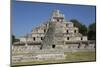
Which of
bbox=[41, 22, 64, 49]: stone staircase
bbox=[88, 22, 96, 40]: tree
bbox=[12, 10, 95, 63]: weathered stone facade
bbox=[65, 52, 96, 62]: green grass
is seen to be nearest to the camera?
bbox=[12, 10, 95, 63]: weathered stone facade

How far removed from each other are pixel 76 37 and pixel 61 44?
248 mm

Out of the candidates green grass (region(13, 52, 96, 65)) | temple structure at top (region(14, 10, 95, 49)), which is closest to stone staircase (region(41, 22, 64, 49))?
temple structure at top (region(14, 10, 95, 49))

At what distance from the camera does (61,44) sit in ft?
10.3

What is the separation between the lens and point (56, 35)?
3.12 meters

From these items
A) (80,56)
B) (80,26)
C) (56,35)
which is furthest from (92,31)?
(56,35)

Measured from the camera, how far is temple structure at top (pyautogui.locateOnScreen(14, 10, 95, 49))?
3008 millimetres

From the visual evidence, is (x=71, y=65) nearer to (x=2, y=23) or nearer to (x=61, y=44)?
(x=61, y=44)

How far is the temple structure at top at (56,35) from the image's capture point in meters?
3.01

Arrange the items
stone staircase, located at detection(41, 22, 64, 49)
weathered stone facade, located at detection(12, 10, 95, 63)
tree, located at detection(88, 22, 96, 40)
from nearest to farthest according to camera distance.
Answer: weathered stone facade, located at detection(12, 10, 95, 63)
stone staircase, located at detection(41, 22, 64, 49)
tree, located at detection(88, 22, 96, 40)

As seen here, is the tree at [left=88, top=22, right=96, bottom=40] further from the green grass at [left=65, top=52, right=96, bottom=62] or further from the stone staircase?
the stone staircase

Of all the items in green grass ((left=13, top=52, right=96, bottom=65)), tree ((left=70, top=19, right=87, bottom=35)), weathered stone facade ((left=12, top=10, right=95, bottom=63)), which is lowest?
green grass ((left=13, top=52, right=96, bottom=65))

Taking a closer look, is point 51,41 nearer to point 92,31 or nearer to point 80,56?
point 80,56

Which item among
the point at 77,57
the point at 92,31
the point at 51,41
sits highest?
the point at 92,31

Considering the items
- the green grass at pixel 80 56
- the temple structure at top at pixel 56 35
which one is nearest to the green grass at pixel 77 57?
the green grass at pixel 80 56
